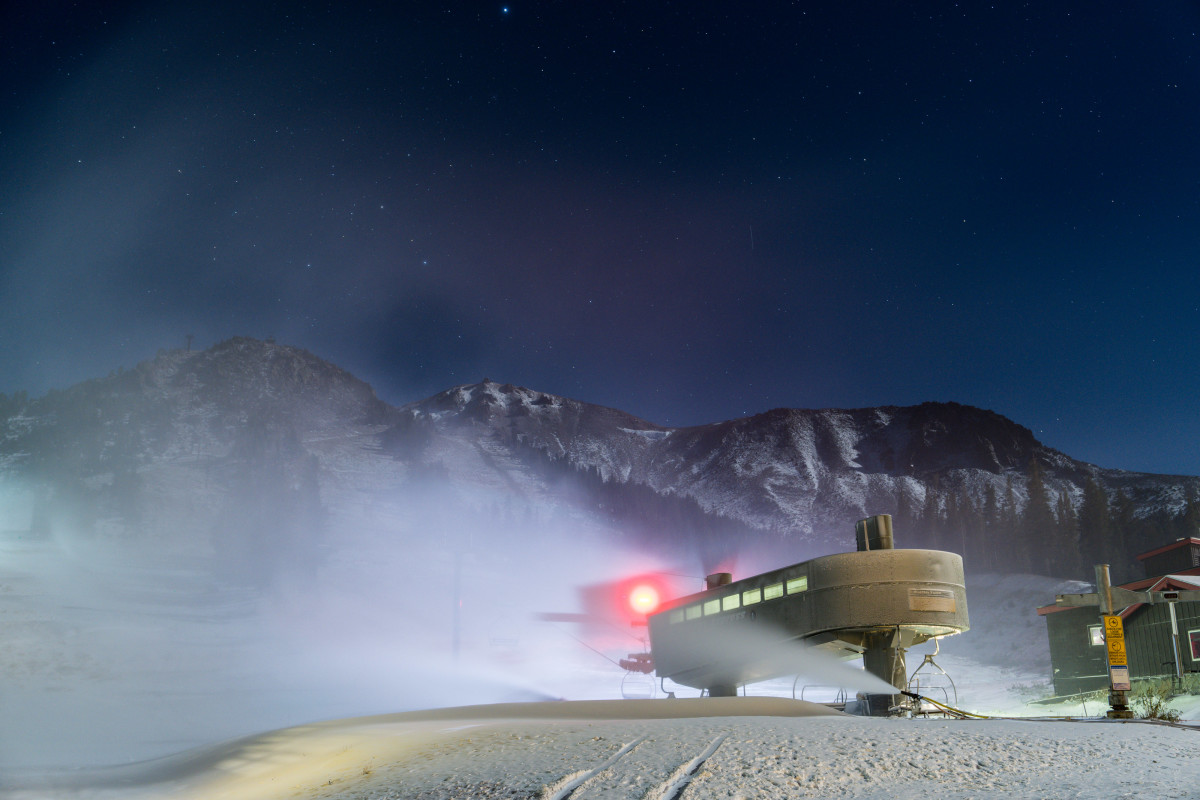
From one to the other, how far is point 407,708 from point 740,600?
26614 mm

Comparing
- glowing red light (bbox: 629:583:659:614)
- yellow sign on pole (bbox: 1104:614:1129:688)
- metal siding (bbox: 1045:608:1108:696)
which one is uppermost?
glowing red light (bbox: 629:583:659:614)

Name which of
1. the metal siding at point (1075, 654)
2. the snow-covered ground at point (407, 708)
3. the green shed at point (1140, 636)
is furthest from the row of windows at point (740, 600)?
the metal siding at point (1075, 654)

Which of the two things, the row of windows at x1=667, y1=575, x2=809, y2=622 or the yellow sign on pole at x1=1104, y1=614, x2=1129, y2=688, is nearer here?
the yellow sign on pole at x1=1104, y1=614, x2=1129, y2=688

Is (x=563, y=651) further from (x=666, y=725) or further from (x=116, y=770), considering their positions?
(x=666, y=725)

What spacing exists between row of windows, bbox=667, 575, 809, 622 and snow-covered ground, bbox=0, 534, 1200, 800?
11.5 ft

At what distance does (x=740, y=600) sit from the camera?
104ft

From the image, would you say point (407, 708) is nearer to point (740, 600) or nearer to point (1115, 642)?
point (740, 600)

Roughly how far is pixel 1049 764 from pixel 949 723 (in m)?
4.33

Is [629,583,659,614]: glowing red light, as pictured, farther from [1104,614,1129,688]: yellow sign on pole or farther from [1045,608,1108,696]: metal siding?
[1104,614,1129,688]: yellow sign on pole

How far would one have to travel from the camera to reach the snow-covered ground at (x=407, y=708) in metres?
12.5

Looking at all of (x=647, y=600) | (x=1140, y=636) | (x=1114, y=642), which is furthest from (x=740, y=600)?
(x=647, y=600)

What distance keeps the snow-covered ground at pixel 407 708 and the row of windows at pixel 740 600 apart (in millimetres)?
3519

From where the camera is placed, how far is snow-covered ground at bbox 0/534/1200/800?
1249cm

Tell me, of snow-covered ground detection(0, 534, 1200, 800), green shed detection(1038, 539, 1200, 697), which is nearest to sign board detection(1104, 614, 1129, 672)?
snow-covered ground detection(0, 534, 1200, 800)
